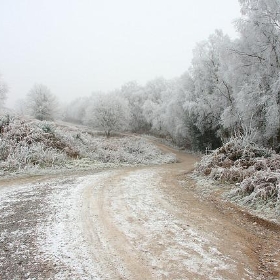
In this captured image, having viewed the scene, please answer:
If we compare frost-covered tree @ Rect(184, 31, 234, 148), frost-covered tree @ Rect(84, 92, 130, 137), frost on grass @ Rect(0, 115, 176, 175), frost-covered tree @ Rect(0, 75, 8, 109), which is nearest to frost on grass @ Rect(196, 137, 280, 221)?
frost on grass @ Rect(0, 115, 176, 175)

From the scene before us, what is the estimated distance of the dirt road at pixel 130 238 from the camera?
485 cm

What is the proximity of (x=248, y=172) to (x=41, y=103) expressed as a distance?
5610cm

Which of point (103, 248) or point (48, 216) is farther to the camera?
point (48, 216)

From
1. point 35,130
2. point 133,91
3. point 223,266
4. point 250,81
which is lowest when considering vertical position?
point 223,266

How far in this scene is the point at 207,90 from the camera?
33125 mm

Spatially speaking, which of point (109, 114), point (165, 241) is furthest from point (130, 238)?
point (109, 114)

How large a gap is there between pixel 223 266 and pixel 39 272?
303cm

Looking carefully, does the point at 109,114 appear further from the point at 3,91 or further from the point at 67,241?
the point at 67,241

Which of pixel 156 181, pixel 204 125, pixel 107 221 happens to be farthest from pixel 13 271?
pixel 204 125

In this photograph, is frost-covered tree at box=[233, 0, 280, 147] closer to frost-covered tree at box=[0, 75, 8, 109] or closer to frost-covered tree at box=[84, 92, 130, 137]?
frost-covered tree at box=[84, 92, 130, 137]

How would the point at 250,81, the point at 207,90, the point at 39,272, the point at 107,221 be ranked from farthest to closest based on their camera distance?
the point at 207,90 → the point at 250,81 → the point at 107,221 → the point at 39,272

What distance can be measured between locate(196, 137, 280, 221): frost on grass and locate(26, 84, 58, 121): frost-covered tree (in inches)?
1989

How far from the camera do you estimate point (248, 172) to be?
11648 mm

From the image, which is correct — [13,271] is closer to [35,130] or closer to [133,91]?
[35,130]
